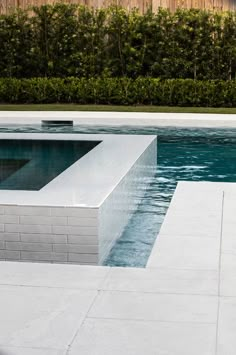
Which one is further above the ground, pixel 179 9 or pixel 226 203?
pixel 179 9

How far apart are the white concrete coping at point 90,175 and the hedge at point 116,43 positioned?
24.4 feet

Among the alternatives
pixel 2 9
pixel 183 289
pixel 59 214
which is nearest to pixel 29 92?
pixel 2 9

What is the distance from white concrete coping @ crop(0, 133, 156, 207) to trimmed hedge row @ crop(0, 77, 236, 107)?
21.7 feet

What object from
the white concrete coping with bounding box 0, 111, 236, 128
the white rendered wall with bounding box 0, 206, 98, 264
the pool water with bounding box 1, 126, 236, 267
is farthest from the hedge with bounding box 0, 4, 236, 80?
the white rendered wall with bounding box 0, 206, 98, 264

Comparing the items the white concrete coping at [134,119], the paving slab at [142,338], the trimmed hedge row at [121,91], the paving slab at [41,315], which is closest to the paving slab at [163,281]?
the paving slab at [41,315]

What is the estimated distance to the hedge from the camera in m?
17.3

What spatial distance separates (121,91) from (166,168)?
702 cm

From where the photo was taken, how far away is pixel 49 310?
437cm

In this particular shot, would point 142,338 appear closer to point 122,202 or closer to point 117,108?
point 122,202

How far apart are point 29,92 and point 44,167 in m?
9.26

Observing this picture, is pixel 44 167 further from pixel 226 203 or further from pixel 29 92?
pixel 29 92

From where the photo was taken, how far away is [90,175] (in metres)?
7.44

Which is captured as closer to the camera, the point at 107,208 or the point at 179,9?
the point at 107,208

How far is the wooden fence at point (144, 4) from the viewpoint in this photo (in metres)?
18.0
